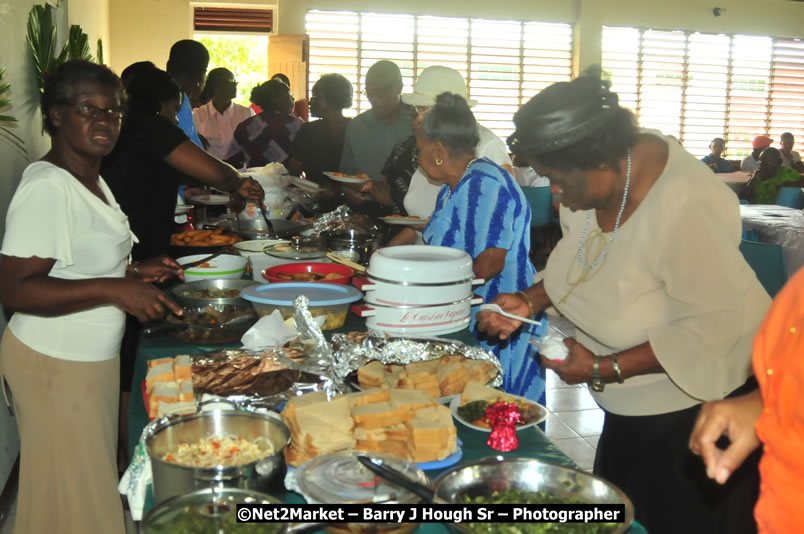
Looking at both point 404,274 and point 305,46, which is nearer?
point 404,274

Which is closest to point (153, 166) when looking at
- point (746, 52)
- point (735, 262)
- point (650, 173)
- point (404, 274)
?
point (404, 274)

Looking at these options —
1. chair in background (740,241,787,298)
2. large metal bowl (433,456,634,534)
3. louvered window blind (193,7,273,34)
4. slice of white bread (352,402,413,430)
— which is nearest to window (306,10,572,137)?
louvered window blind (193,7,273,34)

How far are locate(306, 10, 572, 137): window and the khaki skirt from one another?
7982 millimetres

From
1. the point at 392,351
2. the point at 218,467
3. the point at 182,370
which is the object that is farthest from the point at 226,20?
the point at 218,467

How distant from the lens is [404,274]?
6.43 feet

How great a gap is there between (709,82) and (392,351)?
1054 centimetres

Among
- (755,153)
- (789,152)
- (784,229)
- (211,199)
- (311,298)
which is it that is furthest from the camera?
(789,152)

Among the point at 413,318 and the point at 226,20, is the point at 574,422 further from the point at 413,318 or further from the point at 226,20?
→ the point at 226,20

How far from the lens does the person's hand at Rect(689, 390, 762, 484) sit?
102 cm

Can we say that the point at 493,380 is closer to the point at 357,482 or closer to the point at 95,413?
the point at 357,482

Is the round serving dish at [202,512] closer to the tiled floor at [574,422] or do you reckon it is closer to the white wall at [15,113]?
the white wall at [15,113]

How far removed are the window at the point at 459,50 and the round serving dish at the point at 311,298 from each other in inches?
298

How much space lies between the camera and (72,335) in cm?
193

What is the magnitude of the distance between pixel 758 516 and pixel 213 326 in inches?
58.4
